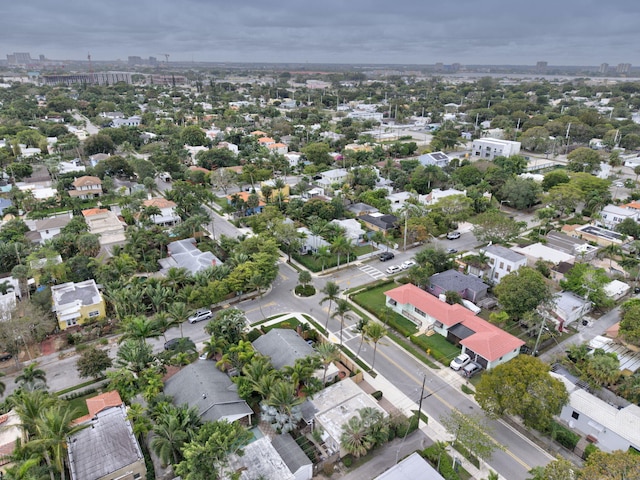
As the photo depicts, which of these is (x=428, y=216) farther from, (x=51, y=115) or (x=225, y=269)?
(x=51, y=115)

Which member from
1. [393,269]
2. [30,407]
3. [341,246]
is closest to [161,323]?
[30,407]

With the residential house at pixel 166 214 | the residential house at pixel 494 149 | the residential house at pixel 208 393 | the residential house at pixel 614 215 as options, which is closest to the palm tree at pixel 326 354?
the residential house at pixel 208 393

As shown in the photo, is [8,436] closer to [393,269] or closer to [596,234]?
[393,269]

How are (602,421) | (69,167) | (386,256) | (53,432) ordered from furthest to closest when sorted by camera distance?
(69,167) → (386,256) → (602,421) → (53,432)

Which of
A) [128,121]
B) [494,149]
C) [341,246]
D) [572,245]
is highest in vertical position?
[128,121]

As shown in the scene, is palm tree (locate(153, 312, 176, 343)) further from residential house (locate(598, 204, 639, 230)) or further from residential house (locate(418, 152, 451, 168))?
residential house (locate(418, 152, 451, 168))

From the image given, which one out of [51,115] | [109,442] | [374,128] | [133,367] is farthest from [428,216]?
[51,115]
